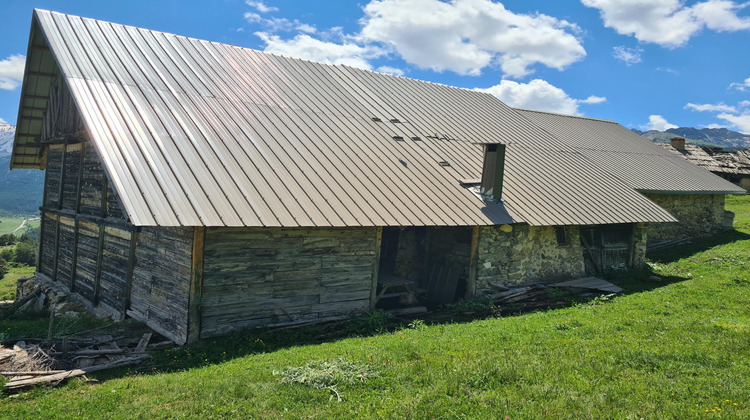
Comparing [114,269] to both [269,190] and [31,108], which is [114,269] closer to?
[269,190]

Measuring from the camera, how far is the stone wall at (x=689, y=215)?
72.3 feet

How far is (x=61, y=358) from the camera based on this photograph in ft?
26.8

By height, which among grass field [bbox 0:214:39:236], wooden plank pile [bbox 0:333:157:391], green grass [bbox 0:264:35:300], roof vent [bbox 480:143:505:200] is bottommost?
grass field [bbox 0:214:39:236]

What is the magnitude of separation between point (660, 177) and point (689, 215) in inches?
98.1

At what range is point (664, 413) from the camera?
5934mm

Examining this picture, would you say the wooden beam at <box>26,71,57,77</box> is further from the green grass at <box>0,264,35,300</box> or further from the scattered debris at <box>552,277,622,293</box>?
the green grass at <box>0,264,35,300</box>

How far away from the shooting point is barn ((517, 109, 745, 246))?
21984 millimetres

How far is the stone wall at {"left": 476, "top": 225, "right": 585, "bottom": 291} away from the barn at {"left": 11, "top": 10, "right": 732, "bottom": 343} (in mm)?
52

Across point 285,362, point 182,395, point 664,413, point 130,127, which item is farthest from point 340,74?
point 664,413

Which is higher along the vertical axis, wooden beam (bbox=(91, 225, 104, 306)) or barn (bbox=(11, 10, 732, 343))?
barn (bbox=(11, 10, 732, 343))

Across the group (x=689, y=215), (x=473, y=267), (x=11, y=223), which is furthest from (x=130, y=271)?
(x=11, y=223)

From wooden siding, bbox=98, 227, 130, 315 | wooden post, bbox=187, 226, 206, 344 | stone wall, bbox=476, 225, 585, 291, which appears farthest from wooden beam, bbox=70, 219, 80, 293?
stone wall, bbox=476, 225, 585, 291

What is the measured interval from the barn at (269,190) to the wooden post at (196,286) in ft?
0.09

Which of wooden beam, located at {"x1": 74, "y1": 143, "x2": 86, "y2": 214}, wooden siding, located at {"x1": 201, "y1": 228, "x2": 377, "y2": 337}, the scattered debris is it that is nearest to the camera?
wooden siding, located at {"x1": 201, "y1": 228, "x2": 377, "y2": 337}
